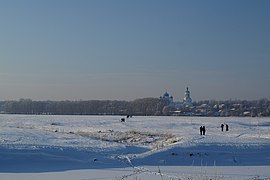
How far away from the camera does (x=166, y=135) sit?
40344 mm

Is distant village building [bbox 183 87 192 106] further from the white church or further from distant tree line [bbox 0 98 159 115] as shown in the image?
distant tree line [bbox 0 98 159 115]

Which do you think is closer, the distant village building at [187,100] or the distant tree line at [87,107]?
the distant tree line at [87,107]

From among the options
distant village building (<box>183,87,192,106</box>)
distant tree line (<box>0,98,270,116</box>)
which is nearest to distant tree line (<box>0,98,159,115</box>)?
distant tree line (<box>0,98,270,116</box>)

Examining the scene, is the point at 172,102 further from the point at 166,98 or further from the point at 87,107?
Result: the point at 87,107

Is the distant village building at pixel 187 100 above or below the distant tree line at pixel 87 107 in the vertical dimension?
above

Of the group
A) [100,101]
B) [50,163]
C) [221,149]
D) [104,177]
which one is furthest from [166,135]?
[100,101]

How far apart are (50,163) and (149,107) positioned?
147383 millimetres

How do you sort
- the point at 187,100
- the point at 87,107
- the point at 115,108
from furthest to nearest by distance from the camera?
the point at 115,108 < the point at 87,107 < the point at 187,100

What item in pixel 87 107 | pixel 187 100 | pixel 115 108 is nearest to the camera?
pixel 187 100

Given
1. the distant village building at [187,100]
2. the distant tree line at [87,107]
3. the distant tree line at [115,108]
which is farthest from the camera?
the distant village building at [187,100]

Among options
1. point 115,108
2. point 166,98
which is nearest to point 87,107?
point 115,108

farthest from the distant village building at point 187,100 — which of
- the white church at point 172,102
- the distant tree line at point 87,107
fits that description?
the distant tree line at point 87,107

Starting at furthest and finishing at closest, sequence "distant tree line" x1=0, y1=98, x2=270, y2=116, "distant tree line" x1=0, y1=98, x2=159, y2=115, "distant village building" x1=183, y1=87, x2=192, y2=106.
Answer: "distant village building" x1=183, y1=87, x2=192, y2=106
"distant tree line" x1=0, y1=98, x2=159, y2=115
"distant tree line" x1=0, y1=98, x2=270, y2=116

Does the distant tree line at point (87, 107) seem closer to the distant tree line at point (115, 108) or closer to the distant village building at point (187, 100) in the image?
the distant tree line at point (115, 108)
